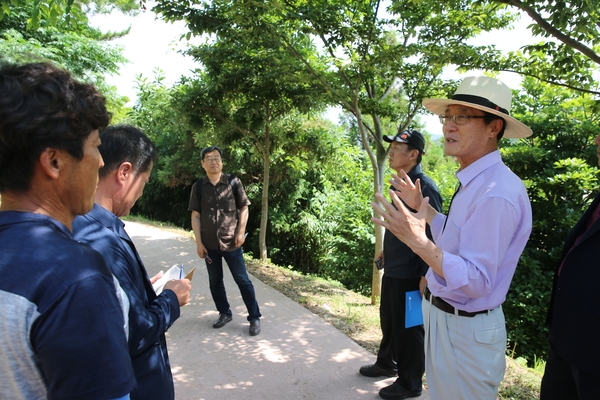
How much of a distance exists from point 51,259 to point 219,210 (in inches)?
136

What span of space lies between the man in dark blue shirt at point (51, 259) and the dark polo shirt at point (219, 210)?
3.21m

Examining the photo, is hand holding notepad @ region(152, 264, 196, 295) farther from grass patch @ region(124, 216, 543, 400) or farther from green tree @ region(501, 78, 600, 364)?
green tree @ region(501, 78, 600, 364)

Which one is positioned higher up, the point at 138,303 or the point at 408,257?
the point at 408,257

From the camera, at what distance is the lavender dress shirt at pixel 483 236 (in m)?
1.73

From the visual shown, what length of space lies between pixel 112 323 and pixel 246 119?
273 inches

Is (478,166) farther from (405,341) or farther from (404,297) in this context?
(405,341)

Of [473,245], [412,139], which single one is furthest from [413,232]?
[412,139]

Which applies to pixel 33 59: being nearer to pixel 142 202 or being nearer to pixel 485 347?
pixel 485 347

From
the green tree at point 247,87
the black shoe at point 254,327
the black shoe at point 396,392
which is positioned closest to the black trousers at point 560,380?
the black shoe at point 396,392

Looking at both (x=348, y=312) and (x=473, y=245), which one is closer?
(x=473, y=245)

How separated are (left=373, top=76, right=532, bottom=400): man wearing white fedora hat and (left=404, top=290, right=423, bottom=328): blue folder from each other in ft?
1.79

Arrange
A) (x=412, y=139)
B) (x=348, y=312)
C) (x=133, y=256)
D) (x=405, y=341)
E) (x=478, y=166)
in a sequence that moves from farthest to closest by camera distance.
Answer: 1. (x=348, y=312)
2. (x=412, y=139)
3. (x=405, y=341)
4. (x=478, y=166)
5. (x=133, y=256)

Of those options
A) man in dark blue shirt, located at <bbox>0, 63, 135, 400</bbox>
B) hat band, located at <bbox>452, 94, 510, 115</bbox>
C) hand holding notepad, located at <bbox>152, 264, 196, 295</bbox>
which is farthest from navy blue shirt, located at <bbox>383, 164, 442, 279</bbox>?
man in dark blue shirt, located at <bbox>0, 63, 135, 400</bbox>

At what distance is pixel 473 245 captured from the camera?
5.77 ft
